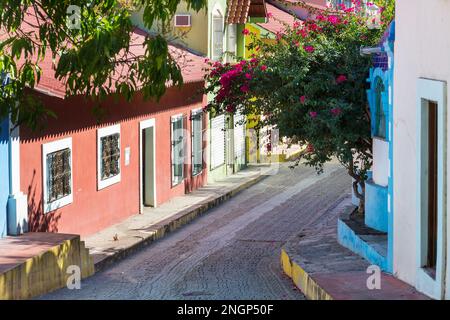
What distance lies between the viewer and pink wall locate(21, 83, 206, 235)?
15344 mm

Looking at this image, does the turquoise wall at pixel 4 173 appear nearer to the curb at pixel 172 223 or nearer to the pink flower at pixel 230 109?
the curb at pixel 172 223

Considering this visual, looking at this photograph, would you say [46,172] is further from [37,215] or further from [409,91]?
[409,91]

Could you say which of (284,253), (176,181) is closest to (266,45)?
(284,253)

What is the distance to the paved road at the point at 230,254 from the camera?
12961mm

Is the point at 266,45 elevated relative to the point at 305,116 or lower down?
elevated

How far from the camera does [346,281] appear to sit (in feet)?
37.8

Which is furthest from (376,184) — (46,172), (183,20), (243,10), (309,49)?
(243,10)

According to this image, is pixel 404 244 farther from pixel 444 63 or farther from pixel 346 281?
pixel 444 63

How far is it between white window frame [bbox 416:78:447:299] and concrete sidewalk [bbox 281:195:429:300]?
0.92ft

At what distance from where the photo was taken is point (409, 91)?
443 inches

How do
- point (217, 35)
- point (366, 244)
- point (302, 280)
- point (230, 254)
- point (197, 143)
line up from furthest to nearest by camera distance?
1. point (217, 35)
2. point (197, 143)
3. point (230, 254)
4. point (366, 244)
5. point (302, 280)

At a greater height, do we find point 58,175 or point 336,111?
point 336,111

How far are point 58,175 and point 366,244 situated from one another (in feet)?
17.2
